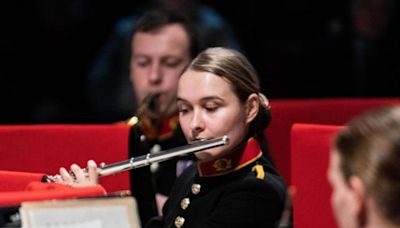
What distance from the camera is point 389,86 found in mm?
4613

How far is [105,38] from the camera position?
4.91 meters

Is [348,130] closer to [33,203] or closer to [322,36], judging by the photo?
[33,203]

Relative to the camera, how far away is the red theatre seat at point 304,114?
3.43 m

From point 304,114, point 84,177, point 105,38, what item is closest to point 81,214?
point 84,177

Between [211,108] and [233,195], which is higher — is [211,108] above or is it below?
above

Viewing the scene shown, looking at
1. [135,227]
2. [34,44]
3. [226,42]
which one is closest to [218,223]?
[135,227]

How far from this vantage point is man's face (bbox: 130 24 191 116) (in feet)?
11.3

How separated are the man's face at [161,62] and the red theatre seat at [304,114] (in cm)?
31

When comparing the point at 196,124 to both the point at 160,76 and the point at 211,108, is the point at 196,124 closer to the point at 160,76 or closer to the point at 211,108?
the point at 211,108

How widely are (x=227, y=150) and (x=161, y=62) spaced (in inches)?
35.6

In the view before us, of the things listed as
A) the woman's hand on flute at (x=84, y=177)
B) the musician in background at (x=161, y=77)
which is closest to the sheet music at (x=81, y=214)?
the woman's hand on flute at (x=84, y=177)

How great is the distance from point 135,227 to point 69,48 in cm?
288

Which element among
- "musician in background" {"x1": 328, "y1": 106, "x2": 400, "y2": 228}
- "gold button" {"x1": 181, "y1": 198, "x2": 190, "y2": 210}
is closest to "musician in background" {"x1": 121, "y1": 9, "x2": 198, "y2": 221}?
"gold button" {"x1": 181, "y1": 198, "x2": 190, "y2": 210}

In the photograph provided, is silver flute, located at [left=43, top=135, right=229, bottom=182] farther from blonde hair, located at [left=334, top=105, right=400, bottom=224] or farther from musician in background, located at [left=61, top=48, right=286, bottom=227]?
blonde hair, located at [left=334, top=105, right=400, bottom=224]
